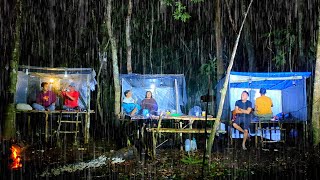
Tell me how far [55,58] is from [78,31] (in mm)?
1922

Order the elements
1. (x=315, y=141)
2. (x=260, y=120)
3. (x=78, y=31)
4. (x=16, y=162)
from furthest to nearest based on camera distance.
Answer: (x=78, y=31) < (x=260, y=120) < (x=315, y=141) < (x=16, y=162)

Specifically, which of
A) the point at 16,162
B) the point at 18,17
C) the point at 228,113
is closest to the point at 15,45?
the point at 18,17

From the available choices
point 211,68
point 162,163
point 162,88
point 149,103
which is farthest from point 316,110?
point 211,68

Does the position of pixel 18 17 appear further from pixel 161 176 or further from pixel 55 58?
pixel 55 58

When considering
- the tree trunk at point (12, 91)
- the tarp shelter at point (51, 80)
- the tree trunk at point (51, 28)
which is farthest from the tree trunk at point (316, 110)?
the tree trunk at point (51, 28)

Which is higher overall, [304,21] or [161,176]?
[304,21]

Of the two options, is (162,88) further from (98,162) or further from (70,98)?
(98,162)

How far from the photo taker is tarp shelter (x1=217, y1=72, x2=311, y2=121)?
11781 mm

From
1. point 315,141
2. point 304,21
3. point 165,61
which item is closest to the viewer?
point 315,141

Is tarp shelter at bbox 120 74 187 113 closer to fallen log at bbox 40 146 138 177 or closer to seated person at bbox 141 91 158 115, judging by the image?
seated person at bbox 141 91 158 115

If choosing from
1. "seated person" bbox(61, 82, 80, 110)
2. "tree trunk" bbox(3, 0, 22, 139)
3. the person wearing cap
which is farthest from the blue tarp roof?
"tree trunk" bbox(3, 0, 22, 139)

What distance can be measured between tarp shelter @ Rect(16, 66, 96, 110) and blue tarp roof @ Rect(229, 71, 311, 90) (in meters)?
5.27

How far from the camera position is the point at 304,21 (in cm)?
1476

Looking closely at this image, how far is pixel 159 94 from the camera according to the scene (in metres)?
13.6
